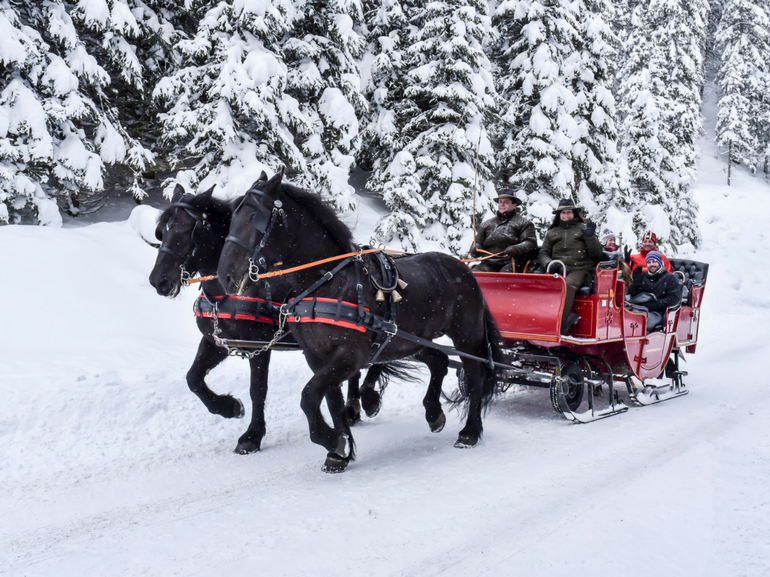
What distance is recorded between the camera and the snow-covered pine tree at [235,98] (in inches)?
444

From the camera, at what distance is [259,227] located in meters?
4.21

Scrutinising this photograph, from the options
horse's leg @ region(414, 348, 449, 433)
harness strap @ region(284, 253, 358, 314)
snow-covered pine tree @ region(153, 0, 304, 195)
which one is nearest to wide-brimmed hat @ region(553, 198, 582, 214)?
horse's leg @ region(414, 348, 449, 433)

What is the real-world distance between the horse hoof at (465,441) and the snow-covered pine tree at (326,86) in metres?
8.13

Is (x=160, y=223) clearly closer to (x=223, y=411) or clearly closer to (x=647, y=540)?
(x=223, y=411)

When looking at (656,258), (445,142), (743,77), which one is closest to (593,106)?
(445,142)

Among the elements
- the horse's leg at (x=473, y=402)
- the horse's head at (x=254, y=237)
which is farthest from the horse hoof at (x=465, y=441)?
the horse's head at (x=254, y=237)

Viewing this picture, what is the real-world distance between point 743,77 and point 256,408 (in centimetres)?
3973

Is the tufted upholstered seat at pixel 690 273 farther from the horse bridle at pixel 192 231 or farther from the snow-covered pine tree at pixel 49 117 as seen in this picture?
the snow-covered pine tree at pixel 49 117

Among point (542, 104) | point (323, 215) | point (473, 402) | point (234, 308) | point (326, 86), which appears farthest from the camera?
point (542, 104)

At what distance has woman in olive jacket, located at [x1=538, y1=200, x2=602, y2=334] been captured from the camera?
21.5 ft

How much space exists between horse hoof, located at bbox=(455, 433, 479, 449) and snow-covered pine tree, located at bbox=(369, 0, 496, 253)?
363 inches

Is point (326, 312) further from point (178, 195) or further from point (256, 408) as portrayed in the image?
point (178, 195)

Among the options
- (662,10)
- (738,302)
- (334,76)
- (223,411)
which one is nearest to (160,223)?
(223,411)

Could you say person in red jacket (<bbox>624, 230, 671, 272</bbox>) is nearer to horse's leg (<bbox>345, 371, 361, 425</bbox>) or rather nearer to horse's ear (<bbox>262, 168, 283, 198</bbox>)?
horse's leg (<bbox>345, 371, 361, 425</bbox>)
